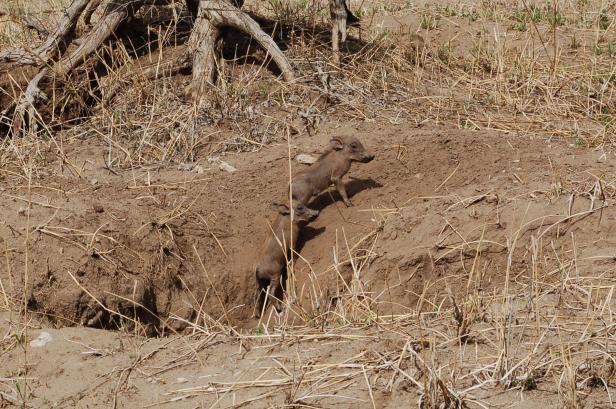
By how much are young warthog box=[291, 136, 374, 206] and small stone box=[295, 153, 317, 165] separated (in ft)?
0.90

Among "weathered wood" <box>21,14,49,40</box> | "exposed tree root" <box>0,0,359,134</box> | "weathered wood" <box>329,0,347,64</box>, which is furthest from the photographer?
"weathered wood" <box>21,14,49,40</box>

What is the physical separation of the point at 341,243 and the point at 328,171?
67 centimetres

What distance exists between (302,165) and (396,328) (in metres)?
3.20

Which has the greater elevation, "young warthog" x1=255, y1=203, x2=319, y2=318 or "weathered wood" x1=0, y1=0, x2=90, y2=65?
"weathered wood" x1=0, y1=0, x2=90, y2=65

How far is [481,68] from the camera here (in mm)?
10664

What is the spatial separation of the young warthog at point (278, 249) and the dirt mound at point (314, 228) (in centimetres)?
14

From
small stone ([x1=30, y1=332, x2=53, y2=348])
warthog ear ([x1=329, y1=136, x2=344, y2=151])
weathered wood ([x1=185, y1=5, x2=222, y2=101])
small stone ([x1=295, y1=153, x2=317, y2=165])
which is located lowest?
small stone ([x1=30, y1=332, x2=53, y2=348])

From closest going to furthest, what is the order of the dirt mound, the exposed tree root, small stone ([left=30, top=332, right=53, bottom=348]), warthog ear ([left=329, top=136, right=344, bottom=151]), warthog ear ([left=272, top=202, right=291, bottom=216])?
small stone ([left=30, top=332, right=53, bottom=348]) → the dirt mound → warthog ear ([left=272, top=202, right=291, bottom=216]) → warthog ear ([left=329, top=136, right=344, bottom=151]) → the exposed tree root

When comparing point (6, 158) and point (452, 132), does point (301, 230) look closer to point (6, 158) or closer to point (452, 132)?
point (452, 132)

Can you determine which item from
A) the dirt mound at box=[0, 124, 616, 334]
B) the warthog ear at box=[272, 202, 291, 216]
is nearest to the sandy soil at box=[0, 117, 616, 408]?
the dirt mound at box=[0, 124, 616, 334]

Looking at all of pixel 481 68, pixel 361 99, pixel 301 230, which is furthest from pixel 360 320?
pixel 481 68

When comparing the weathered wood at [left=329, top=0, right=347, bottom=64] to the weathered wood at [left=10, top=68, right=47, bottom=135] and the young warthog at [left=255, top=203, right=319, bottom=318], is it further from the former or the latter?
the weathered wood at [left=10, top=68, right=47, bottom=135]

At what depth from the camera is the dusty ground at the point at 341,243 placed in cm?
545

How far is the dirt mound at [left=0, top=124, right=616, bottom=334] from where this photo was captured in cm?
708
